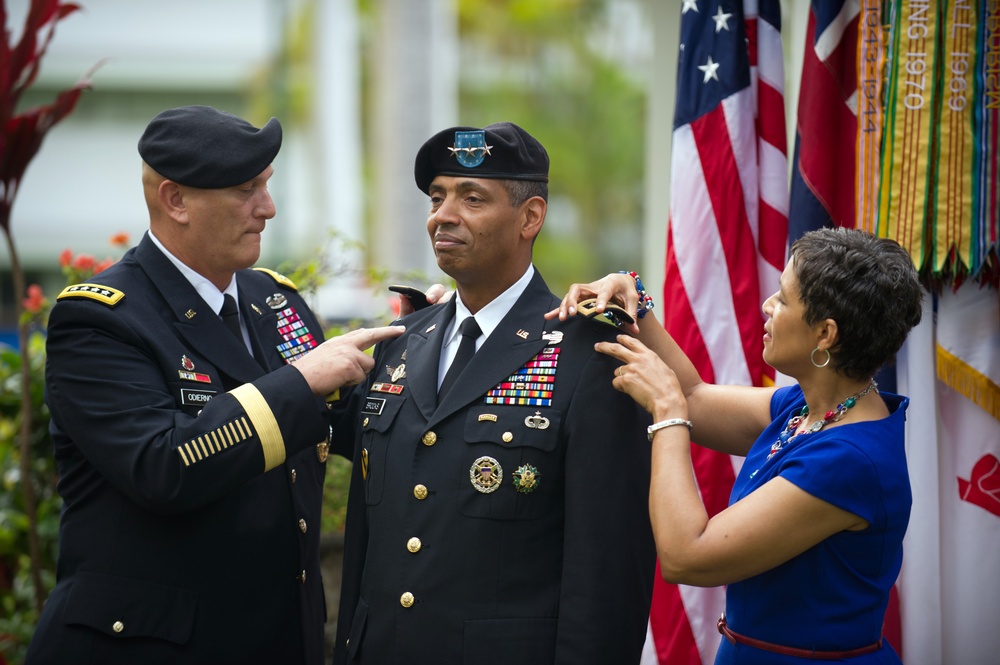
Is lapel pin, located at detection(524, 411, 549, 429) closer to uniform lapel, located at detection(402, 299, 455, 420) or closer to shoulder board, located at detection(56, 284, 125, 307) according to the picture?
uniform lapel, located at detection(402, 299, 455, 420)

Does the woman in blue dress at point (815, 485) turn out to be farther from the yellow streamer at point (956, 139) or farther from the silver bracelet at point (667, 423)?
the yellow streamer at point (956, 139)

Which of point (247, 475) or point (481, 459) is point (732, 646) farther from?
point (247, 475)

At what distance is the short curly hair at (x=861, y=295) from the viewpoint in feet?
7.75

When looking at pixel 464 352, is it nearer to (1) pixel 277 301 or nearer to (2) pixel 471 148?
(2) pixel 471 148

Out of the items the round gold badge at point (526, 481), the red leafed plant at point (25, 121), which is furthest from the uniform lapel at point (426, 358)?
the red leafed plant at point (25, 121)

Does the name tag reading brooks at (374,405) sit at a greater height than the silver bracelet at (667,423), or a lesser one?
lesser

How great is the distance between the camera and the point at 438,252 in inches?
107

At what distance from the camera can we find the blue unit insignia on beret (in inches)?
105

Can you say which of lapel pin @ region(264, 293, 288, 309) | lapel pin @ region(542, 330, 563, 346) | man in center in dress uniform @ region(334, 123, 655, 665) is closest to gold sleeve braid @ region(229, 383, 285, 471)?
man in center in dress uniform @ region(334, 123, 655, 665)

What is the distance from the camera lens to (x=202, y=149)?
285 cm

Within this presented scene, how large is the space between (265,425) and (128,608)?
61 cm

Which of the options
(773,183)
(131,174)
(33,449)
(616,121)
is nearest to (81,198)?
(131,174)

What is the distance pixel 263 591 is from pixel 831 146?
92.4 inches

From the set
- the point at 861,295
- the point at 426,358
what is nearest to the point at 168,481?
the point at 426,358
